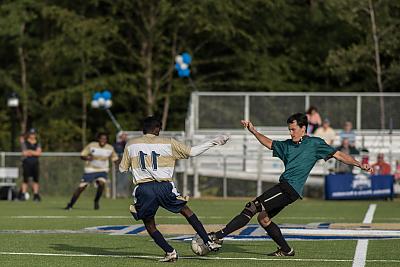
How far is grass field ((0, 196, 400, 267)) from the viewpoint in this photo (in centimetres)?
1388

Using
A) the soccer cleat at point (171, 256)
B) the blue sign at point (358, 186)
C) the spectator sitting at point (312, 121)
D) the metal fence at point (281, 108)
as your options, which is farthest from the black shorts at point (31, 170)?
the soccer cleat at point (171, 256)

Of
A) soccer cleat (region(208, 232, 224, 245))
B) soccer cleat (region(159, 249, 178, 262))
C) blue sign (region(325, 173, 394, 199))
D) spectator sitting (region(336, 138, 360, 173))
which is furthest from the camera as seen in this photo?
spectator sitting (region(336, 138, 360, 173))

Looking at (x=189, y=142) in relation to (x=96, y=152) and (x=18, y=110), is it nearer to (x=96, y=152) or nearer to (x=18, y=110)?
(x=96, y=152)

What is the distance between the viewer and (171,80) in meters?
48.1

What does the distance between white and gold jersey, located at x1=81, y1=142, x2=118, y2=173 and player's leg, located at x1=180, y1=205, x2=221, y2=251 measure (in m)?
11.8

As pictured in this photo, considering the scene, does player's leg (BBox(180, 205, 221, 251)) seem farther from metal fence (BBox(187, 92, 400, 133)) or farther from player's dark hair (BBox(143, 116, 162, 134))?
metal fence (BBox(187, 92, 400, 133))

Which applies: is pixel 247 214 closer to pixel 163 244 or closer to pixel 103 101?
pixel 163 244

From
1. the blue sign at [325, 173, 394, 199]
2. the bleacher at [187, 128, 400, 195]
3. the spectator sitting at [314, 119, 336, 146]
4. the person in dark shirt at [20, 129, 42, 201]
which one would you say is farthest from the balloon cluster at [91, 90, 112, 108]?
the blue sign at [325, 173, 394, 199]

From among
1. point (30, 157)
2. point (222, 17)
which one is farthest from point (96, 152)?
point (222, 17)

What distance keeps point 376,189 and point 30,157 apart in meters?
9.02

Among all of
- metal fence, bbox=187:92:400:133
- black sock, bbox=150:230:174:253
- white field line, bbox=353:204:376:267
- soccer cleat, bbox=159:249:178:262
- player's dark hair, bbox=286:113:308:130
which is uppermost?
metal fence, bbox=187:92:400:133

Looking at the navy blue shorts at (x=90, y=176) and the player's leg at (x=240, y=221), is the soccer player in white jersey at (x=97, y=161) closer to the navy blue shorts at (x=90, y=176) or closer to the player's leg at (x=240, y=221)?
the navy blue shorts at (x=90, y=176)

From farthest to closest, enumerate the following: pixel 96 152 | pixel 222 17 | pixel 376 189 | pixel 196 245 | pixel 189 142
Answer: pixel 222 17, pixel 189 142, pixel 376 189, pixel 96 152, pixel 196 245

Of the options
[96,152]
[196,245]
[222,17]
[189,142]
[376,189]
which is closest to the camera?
[196,245]
